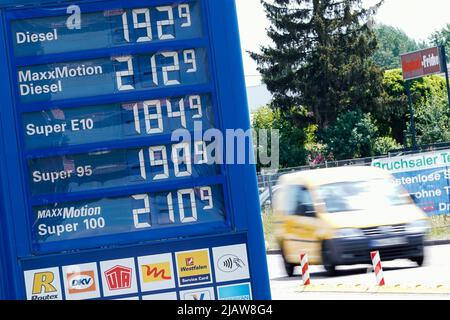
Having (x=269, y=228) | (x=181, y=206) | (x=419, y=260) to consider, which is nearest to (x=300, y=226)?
(x=419, y=260)

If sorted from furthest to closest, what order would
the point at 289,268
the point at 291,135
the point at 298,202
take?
the point at 291,135 < the point at 289,268 < the point at 298,202

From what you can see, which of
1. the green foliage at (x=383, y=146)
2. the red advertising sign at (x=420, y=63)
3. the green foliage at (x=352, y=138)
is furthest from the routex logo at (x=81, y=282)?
the green foliage at (x=383, y=146)

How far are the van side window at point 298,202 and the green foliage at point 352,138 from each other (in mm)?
45245

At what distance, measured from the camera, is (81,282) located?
514 centimetres

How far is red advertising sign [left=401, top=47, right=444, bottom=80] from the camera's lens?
5822cm

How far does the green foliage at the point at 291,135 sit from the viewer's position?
230 feet

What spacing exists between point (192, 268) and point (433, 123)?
62979 millimetres

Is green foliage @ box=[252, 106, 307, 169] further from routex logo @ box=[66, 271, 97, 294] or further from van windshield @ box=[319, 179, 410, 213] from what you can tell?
routex logo @ box=[66, 271, 97, 294]

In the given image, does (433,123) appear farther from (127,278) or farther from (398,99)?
(127,278)

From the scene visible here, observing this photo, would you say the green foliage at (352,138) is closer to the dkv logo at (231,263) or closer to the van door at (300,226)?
the van door at (300,226)

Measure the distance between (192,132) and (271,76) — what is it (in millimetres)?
68276

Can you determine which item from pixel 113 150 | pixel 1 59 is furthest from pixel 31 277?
pixel 1 59

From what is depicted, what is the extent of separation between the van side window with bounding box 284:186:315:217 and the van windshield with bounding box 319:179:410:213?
32 centimetres
